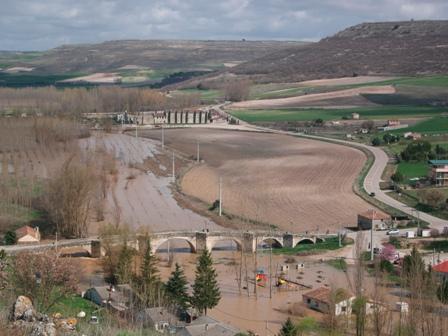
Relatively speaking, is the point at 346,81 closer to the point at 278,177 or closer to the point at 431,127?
the point at 431,127

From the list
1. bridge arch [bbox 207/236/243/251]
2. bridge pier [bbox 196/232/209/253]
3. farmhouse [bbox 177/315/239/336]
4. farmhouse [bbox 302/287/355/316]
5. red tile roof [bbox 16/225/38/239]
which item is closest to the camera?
farmhouse [bbox 177/315/239/336]

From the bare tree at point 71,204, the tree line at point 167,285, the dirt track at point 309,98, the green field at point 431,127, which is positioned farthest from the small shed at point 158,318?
the dirt track at point 309,98

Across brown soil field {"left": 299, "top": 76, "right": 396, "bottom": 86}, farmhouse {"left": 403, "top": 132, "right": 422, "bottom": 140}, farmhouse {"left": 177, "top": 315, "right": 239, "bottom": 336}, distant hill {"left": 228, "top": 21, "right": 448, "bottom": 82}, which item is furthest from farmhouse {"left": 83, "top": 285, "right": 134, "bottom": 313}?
distant hill {"left": 228, "top": 21, "right": 448, "bottom": 82}

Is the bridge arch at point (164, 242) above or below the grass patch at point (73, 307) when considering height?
below

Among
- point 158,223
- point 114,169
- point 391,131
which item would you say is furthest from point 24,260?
point 391,131

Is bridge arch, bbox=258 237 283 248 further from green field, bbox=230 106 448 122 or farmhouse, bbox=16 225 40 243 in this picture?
green field, bbox=230 106 448 122

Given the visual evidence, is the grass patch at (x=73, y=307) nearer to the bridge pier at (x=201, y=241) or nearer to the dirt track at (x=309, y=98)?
the bridge pier at (x=201, y=241)

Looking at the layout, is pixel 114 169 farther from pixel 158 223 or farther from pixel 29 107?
pixel 29 107
